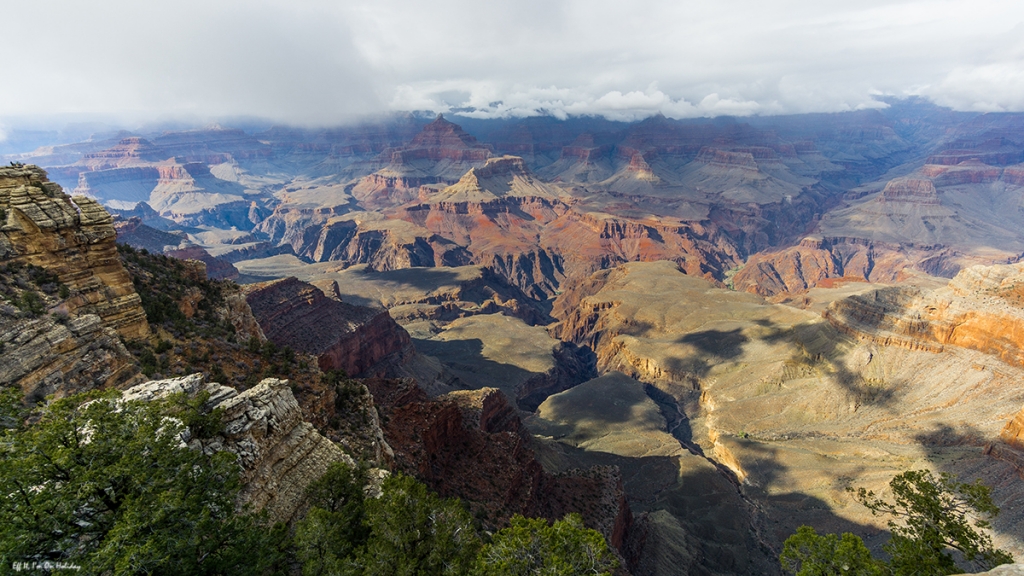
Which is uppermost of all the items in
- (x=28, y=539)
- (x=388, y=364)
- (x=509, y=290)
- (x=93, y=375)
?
(x=28, y=539)

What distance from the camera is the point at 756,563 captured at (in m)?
52.5

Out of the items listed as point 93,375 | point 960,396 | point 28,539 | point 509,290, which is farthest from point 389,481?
point 509,290

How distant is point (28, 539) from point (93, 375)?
1473 cm

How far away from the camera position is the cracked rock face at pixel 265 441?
735 inches

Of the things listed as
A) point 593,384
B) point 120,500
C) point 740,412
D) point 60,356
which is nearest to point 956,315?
point 740,412

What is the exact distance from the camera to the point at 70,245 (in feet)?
89.3

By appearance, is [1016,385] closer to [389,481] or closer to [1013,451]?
[1013,451]

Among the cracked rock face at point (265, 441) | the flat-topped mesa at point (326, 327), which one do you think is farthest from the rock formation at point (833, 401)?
the cracked rock face at point (265, 441)

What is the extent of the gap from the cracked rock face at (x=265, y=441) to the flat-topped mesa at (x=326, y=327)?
176 feet

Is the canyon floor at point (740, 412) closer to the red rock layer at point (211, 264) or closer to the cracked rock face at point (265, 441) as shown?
the red rock layer at point (211, 264)

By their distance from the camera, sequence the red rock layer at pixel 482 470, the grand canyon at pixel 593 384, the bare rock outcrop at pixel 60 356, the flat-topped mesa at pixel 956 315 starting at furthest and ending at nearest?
the flat-topped mesa at pixel 956 315, the red rock layer at pixel 482 470, the grand canyon at pixel 593 384, the bare rock outcrop at pixel 60 356

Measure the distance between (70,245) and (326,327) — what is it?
59.6m

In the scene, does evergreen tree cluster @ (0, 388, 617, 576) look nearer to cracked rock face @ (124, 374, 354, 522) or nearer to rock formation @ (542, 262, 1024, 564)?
cracked rock face @ (124, 374, 354, 522)

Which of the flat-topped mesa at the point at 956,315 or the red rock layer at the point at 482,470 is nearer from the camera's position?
the red rock layer at the point at 482,470
